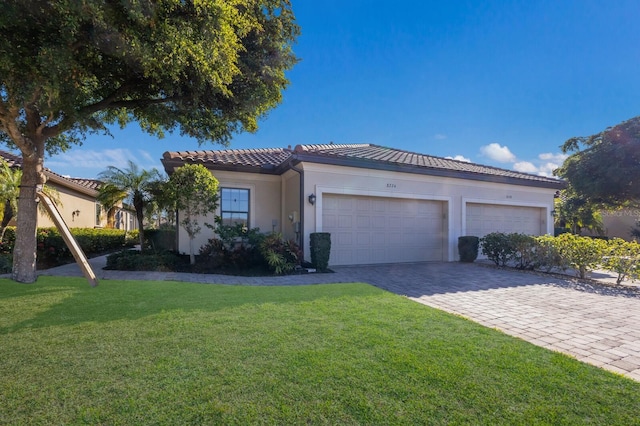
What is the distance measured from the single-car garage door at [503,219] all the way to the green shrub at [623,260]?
4.43 metres

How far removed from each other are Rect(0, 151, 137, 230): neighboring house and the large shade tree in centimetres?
629

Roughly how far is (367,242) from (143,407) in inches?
342

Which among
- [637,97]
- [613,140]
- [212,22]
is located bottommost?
[212,22]

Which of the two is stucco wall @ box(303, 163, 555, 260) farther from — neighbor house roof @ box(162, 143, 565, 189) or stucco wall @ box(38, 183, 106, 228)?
stucco wall @ box(38, 183, 106, 228)

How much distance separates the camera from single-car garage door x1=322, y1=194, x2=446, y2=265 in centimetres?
995

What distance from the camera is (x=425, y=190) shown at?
11031mm

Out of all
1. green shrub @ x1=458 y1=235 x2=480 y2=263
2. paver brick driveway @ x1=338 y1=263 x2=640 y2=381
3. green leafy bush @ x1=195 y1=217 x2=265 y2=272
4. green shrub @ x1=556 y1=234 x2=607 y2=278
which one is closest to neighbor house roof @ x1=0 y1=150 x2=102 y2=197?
green leafy bush @ x1=195 y1=217 x2=265 y2=272

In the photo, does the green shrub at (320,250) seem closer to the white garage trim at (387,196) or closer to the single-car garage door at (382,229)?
the white garage trim at (387,196)

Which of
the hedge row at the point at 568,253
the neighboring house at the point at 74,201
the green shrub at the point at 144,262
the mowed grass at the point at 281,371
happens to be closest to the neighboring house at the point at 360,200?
the green shrub at the point at 144,262

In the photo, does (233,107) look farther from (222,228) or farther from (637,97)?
(637,97)

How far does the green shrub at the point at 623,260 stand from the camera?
7.36 metres

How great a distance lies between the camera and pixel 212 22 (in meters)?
4.78

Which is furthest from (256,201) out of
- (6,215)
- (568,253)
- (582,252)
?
(582,252)

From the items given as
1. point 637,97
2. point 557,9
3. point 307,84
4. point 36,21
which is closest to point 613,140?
point 637,97
